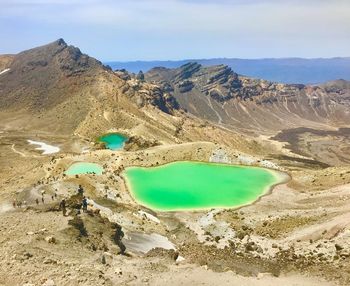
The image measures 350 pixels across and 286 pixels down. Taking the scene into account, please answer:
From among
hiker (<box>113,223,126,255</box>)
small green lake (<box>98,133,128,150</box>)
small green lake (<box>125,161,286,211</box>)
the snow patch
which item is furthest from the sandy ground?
small green lake (<box>98,133,128,150</box>)

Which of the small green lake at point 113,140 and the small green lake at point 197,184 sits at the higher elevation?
the small green lake at point 197,184

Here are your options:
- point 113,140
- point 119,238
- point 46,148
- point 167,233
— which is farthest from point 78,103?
point 119,238

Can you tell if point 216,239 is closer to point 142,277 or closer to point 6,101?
point 142,277

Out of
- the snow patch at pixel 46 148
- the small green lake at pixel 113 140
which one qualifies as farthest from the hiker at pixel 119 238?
the small green lake at pixel 113 140

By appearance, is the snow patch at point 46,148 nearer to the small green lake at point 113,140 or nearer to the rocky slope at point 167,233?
the small green lake at point 113,140

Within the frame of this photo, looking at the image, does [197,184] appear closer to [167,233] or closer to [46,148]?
[167,233]

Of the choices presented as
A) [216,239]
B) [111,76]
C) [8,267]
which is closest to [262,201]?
[216,239]
